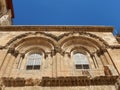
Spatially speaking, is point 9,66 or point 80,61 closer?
point 9,66

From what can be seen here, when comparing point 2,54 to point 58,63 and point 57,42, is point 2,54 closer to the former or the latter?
point 58,63

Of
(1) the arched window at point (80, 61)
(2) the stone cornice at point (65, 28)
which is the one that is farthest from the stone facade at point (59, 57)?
(1) the arched window at point (80, 61)

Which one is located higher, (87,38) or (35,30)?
(35,30)

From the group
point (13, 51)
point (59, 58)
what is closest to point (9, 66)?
point (13, 51)

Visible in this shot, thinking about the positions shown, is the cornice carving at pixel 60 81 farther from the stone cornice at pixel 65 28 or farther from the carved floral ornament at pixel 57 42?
the stone cornice at pixel 65 28

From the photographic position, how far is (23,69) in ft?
32.2

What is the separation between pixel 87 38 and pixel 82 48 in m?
0.75

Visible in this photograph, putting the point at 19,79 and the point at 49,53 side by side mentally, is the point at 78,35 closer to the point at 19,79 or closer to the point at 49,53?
the point at 49,53

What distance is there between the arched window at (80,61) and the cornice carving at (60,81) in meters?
2.21

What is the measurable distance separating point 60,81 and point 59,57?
2.38 m

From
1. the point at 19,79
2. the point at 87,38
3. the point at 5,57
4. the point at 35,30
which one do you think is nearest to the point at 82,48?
the point at 87,38

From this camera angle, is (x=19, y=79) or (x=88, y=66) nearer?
(x=19, y=79)

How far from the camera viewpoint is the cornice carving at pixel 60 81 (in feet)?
25.7

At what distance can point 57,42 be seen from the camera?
11594 millimetres
